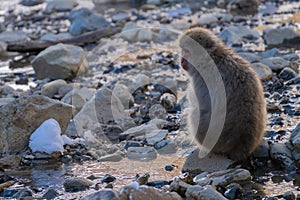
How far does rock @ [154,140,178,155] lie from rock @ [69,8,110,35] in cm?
619

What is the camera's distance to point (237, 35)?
33.6 ft

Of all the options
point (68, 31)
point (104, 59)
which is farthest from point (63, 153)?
point (68, 31)

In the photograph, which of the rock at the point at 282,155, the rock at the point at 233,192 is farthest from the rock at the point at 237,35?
the rock at the point at 233,192

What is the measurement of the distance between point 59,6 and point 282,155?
1046cm

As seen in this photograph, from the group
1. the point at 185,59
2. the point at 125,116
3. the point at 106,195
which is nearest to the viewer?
the point at 106,195

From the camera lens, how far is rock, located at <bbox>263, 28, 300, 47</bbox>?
967 centimetres

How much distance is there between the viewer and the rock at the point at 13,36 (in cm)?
1127

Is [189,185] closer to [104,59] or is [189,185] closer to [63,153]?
[63,153]

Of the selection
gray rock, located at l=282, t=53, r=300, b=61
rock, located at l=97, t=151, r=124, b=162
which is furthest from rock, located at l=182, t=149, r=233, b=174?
gray rock, located at l=282, t=53, r=300, b=61

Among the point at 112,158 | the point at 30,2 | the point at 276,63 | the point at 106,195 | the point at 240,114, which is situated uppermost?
the point at 240,114

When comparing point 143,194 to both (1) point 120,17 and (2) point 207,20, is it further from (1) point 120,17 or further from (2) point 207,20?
(1) point 120,17

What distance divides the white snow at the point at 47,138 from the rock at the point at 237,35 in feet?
15.7

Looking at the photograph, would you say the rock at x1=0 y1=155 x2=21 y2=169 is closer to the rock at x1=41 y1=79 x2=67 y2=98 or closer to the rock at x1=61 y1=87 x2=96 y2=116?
the rock at x1=61 y1=87 x2=96 y2=116

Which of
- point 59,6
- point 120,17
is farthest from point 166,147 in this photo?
point 59,6
